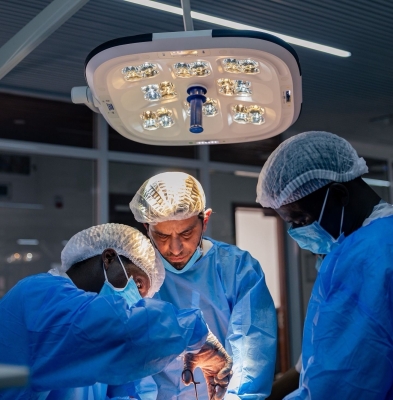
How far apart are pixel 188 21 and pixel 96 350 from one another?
88cm

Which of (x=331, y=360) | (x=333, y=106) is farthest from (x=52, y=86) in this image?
(x=331, y=360)

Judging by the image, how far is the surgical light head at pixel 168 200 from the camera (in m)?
2.10

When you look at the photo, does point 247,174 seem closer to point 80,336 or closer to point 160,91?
point 160,91

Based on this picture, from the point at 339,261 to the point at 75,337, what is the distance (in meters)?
0.67

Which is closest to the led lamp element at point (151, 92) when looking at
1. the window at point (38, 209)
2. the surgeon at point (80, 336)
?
the surgeon at point (80, 336)

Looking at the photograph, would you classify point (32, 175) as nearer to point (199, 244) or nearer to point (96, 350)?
point (199, 244)

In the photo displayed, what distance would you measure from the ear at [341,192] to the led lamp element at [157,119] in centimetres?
50

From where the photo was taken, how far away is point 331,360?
1.32 m

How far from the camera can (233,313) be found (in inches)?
81.5

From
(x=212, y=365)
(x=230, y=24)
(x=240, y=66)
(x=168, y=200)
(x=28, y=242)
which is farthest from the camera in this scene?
(x=28, y=242)

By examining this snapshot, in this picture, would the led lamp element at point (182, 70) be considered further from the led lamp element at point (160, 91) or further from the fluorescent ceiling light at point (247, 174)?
the fluorescent ceiling light at point (247, 174)

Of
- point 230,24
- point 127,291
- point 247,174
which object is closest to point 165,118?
point 127,291

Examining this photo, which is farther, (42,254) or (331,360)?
(42,254)

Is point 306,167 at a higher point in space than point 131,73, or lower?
lower
